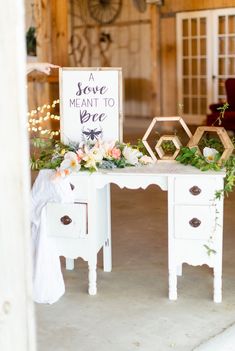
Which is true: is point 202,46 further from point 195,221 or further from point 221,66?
point 195,221

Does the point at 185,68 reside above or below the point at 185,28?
below

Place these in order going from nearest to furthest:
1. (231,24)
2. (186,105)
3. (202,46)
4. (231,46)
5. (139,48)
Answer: (231,24) → (231,46) → (202,46) → (186,105) → (139,48)

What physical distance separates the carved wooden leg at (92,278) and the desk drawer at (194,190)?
590 mm

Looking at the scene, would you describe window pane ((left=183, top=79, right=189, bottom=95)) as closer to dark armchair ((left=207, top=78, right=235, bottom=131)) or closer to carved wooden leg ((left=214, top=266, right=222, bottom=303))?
dark armchair ((left=207, top=78, right=235, bottom=131))

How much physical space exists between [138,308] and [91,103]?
116 centimetres

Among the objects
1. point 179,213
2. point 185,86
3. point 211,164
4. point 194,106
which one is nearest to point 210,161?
point 211,164

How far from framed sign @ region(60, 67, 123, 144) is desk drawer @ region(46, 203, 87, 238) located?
0.43m

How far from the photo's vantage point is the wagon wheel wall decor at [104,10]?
1322 cm

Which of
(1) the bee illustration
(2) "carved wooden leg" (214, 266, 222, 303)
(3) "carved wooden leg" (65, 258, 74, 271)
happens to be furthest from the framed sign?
(2) "carved wooden leg" (214, 266, 222, 303)

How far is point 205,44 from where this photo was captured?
11.6 meters

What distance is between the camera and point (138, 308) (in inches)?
125

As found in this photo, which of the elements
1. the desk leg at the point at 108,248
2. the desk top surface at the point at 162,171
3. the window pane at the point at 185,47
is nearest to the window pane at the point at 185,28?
the window pane at the point at 185,47

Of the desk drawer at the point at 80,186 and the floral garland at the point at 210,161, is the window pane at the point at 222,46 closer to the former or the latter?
the floral garland at the point at 210,161

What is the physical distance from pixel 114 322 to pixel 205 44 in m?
9.35
